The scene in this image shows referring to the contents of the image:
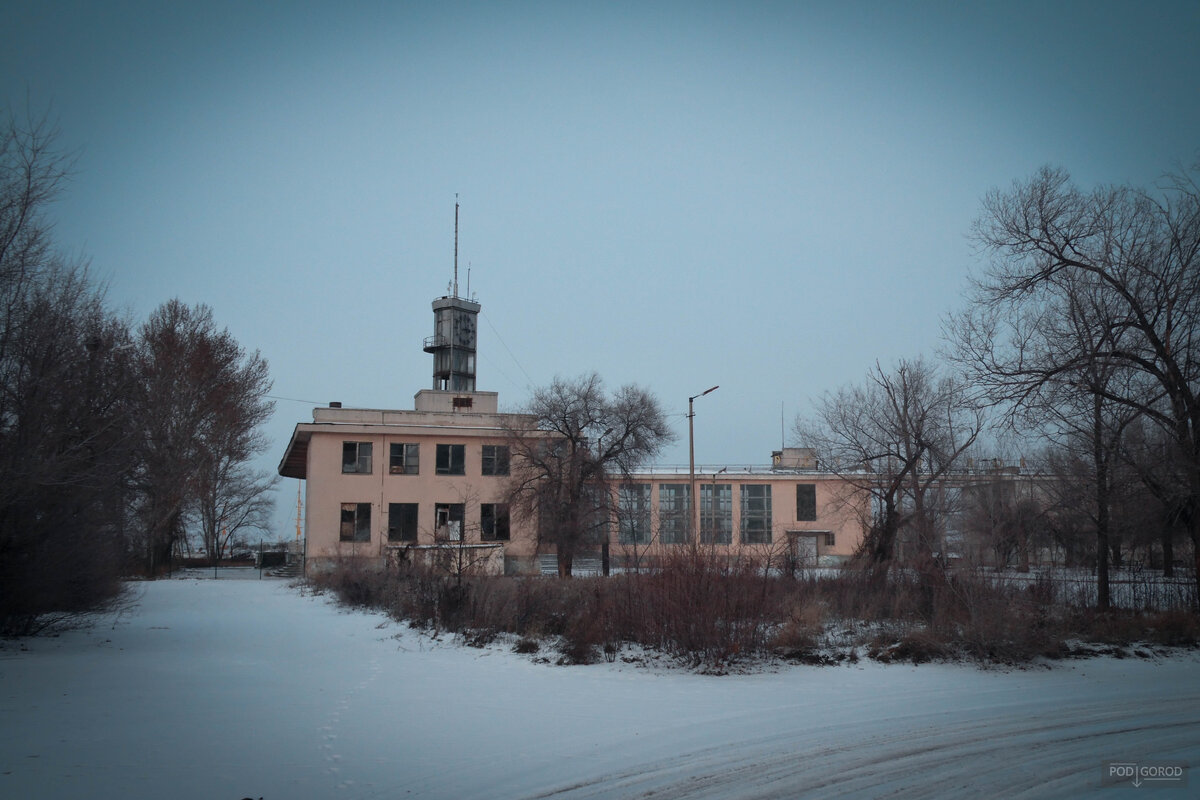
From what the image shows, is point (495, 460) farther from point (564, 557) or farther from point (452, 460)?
point (564, 557)

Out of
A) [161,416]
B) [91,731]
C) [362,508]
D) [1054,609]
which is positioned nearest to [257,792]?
[91,731]

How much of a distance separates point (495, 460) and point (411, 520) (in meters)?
5.39

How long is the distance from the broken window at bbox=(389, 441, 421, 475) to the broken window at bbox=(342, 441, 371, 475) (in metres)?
1.24

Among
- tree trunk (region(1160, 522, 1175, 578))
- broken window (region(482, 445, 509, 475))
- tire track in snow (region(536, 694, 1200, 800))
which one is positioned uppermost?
Answer: broken window (region(482, 445, 509, 475))

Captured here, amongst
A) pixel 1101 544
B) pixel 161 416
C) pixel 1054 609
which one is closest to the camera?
pixel 1054 609

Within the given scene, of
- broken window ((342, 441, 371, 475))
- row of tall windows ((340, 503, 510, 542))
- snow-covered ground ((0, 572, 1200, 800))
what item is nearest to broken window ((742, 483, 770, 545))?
row of tall windows ((340, 503, 510, 542))

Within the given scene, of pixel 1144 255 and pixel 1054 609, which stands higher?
pixel 1144 255

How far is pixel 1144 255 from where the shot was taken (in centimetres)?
1808

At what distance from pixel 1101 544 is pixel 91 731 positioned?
2035 cm

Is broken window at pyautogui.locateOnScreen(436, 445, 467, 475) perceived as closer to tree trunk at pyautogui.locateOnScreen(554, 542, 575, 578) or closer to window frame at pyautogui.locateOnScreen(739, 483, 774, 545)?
tree trunk at pyautogui.locateOnScreen(554, 542, 575, 578)

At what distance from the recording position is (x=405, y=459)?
149 feet

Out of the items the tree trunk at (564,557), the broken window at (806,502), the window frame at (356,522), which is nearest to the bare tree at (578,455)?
the tree trunk at (564,557)

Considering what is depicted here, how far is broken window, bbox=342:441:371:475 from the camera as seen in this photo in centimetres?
4491

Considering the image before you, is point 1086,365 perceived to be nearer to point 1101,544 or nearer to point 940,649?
point 1101,544
